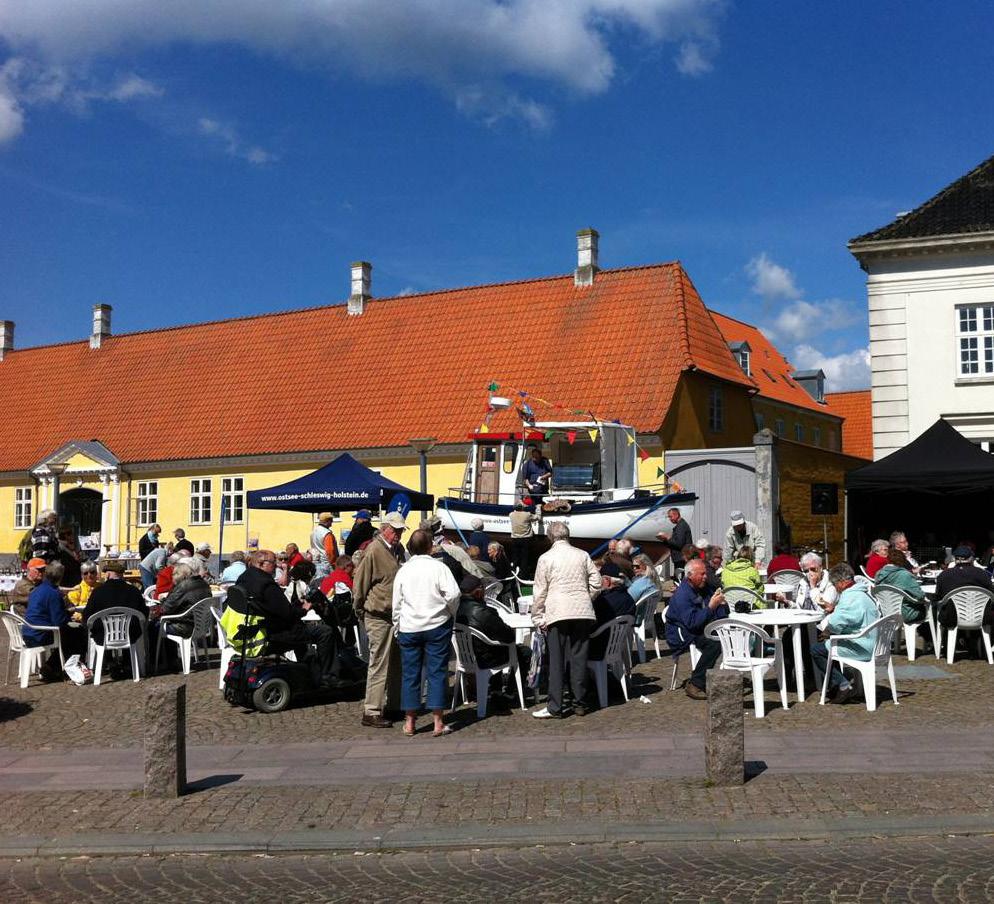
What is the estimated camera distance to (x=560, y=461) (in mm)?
23984

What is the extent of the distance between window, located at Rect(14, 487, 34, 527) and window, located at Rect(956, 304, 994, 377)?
1265 inches

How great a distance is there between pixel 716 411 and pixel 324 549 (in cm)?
1857

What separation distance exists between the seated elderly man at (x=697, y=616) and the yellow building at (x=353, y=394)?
18.8 meters

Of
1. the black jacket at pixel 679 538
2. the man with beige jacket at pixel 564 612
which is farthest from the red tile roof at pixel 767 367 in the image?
the man with beige jacket at pixel 564 612

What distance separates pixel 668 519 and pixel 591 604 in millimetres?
10346

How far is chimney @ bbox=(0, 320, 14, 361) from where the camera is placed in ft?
168

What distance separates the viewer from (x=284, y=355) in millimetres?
41875

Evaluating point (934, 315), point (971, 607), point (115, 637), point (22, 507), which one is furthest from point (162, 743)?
point (22, 507)

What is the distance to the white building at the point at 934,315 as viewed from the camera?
26312 mm

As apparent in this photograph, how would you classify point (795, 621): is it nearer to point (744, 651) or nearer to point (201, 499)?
point (744, 651)

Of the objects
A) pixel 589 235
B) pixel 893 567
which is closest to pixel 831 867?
pixel 893 567

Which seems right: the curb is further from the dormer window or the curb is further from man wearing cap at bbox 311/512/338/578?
the dormer window

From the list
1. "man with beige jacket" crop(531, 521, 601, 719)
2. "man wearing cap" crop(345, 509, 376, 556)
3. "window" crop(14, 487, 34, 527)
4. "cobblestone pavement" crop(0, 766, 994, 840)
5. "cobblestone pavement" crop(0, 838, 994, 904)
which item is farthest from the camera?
"window" crop(14, 487, 34, 527)

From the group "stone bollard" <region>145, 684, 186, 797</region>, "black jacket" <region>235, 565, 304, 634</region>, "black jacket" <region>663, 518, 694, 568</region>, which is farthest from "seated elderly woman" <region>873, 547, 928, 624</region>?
"stone bollard" <region>145, 684, 186, 797</region>
